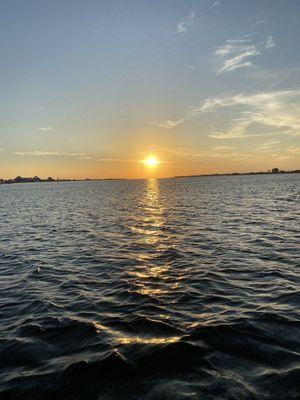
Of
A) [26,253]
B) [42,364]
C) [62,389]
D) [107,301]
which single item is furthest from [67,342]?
[26,253]

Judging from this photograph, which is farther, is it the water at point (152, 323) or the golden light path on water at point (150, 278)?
the golden light path on water at point (150, 278)

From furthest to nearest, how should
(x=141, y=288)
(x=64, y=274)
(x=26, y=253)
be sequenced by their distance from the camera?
(x=26, y=253) < (x=64, y=274) < (x=141, y=288)

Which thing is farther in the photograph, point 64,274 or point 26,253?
point 26,253

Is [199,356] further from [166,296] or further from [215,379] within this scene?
[166,296]

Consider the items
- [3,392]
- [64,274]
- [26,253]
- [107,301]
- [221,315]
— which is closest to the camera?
[3,392]

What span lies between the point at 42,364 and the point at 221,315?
5.93 metres

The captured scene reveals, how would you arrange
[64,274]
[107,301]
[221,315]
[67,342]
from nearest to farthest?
[67,342] → [221,315] → [107,301] → [64,274]

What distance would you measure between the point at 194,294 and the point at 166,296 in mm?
1156

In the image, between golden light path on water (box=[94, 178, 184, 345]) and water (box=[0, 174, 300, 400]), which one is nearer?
water (box=[0, 174, 300, 400])

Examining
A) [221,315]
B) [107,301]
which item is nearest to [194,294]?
[221,315]

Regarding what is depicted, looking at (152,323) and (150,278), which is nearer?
(152,323)

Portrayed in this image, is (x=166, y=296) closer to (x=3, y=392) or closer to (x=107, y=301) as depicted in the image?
(x=107, y=301)

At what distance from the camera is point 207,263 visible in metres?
18.4

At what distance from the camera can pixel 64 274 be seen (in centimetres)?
1736
